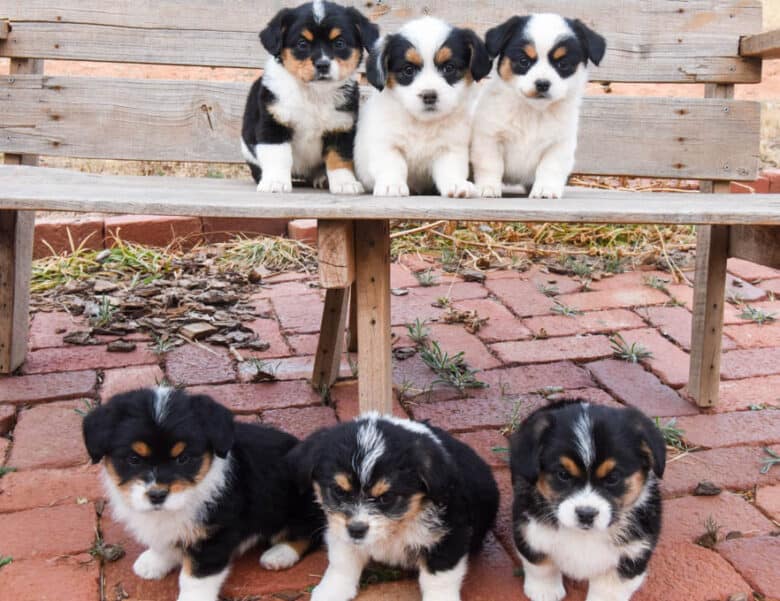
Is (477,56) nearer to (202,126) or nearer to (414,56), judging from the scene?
(414,56)

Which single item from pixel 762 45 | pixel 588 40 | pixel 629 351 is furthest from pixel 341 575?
pixel 762 45

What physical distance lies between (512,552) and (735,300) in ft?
11.5

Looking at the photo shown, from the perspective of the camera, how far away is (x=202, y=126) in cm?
483

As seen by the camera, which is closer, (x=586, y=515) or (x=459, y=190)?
(x=586, y=515)

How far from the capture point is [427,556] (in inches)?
115

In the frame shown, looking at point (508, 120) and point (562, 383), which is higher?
point (508, 120)

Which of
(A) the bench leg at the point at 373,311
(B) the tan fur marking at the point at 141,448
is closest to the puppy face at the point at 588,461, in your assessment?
(A) the bench leg at the point at 373,311

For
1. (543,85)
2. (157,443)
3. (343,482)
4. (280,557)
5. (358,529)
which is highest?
(543,85)

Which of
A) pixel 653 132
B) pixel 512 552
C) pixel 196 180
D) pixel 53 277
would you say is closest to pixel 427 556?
pixel 512 552

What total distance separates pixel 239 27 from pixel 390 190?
5.52ft

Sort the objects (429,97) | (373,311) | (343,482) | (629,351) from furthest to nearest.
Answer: (629,351)
(429,97)
(373,311)
(343,482)

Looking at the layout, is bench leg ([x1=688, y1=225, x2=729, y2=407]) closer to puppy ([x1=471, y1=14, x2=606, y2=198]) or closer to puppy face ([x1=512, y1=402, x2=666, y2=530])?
puppy ([x1=471, y1=14, x2=606, y2=198])

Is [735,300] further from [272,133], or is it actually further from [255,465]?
[255,465]

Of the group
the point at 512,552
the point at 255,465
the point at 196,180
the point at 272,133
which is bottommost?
the point at 512,552
